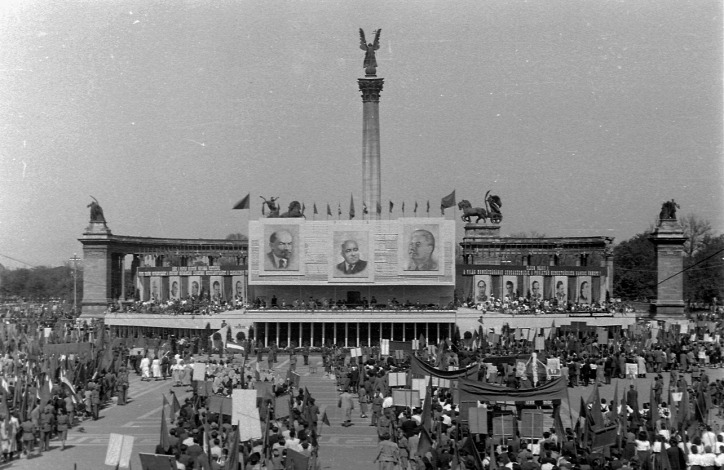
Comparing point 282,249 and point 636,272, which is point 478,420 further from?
point 636,272

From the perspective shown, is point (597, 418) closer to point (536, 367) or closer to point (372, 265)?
point (536, 367)

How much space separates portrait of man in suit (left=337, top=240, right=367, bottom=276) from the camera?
61.5 m

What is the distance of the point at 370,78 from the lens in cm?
7200

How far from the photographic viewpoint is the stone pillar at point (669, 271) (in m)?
75.9

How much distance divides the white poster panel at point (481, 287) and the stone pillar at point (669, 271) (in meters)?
14.8

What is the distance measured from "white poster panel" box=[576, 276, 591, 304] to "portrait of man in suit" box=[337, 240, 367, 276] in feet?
66.3

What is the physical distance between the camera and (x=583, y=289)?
72938mm

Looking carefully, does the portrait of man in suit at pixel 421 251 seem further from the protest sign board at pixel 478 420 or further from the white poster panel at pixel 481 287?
the protest sign board at pixel 478 420

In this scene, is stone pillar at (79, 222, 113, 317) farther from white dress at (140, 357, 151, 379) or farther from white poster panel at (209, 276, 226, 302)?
white dress at (140, 357, 151, 379)

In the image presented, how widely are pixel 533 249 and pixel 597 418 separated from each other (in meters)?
70.5

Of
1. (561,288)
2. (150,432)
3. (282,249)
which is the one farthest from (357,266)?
(150,432)

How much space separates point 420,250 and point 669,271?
25770 mm

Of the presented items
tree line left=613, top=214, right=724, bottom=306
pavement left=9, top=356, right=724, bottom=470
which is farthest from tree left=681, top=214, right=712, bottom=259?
pavement left=9, top=356, right=724, bottom=470

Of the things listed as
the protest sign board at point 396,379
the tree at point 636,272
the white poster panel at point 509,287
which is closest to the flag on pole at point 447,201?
the white poster panel at point 509,287
